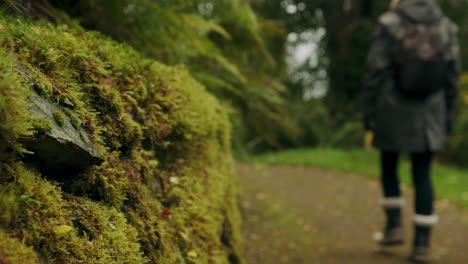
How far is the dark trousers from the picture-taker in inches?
176

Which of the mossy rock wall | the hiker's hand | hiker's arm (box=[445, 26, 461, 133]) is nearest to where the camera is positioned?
the mossy rock wall

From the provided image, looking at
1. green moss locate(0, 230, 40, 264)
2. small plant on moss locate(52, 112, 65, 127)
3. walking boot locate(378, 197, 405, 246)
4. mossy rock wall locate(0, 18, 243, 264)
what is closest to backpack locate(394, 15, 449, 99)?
walking boot locate(378, 197, 405, 246)

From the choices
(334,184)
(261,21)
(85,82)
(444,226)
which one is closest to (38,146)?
(85,82)

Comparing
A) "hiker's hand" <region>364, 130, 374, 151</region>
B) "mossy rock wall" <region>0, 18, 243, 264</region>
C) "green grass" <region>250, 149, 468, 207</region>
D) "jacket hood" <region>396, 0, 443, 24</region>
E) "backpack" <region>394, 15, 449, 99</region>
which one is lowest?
"green grass" <region>250, 149, 468, 207</region>

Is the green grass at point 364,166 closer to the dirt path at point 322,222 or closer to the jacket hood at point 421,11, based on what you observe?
the dirt path at point 322,222

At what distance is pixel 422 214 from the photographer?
448 cm

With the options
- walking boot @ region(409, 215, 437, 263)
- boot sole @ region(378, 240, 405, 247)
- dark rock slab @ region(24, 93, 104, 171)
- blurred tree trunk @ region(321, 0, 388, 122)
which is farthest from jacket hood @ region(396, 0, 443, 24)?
blurred tree trunk @ region(321, 0, 388, 122)

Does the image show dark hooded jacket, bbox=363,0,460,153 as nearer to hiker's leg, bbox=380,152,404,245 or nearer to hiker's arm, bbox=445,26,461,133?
hiker's arm, bbox=445,26,461,133

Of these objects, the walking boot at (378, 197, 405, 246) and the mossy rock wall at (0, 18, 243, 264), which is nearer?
the mossy rock wall at (0, 18, 243, 264)

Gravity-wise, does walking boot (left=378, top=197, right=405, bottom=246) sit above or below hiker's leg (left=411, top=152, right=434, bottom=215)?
below

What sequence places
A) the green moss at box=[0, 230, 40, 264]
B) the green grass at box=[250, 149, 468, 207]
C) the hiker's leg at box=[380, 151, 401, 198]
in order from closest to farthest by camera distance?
the green moss at box=[0, 230, 40, 264] → the hiker's leg at box=[380, 151, 401, 198] → the green grass at box=[250, 149, 468, 207]

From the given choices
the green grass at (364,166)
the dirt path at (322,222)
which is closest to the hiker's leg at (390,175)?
the dirt path at (322,222)

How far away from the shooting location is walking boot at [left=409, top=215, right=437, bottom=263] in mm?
4418

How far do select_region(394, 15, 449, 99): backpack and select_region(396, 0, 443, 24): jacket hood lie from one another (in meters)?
0.05
